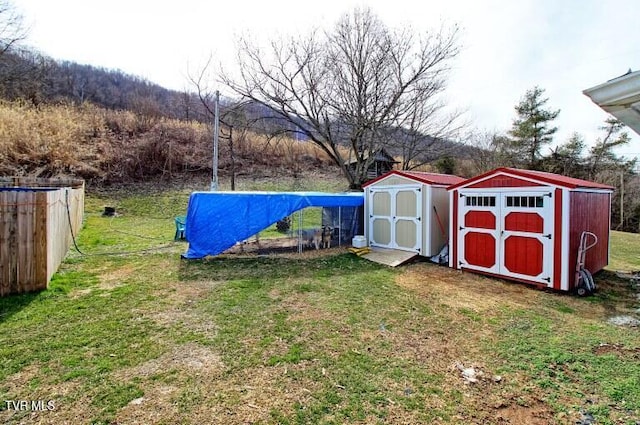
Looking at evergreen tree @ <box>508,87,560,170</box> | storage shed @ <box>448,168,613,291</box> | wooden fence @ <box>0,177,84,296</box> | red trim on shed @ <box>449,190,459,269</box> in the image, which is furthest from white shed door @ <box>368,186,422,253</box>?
evergreen tree @ <box>508,87,560,170</box>

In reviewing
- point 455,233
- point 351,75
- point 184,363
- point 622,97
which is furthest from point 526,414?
point 351,75

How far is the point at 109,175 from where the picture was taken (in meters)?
16.9

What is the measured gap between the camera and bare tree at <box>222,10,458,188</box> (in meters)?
14.3

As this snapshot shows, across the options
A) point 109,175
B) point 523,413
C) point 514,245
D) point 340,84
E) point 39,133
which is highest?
point 340,84

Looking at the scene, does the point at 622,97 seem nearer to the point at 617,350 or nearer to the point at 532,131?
the point at 617,350

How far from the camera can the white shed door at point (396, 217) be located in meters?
8.20

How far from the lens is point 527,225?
6.10m

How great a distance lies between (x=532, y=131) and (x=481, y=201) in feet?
69.3

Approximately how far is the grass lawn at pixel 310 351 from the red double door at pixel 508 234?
40cm

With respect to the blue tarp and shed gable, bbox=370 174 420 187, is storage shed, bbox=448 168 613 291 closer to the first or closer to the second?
shed gable, bbox=370 174 420 187

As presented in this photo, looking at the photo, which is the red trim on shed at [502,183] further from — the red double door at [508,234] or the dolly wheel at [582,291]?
the dolly wheel at [582,291]

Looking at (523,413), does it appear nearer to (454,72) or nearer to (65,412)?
(65,412)

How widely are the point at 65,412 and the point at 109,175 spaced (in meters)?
17.3

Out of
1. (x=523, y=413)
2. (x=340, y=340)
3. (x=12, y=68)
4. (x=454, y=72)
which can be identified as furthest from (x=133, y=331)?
(x=12, y=68)
